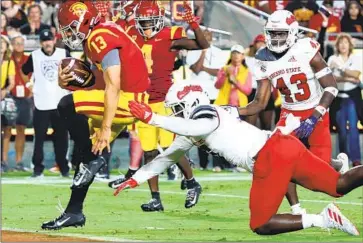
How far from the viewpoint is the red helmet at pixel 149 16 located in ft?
40.4

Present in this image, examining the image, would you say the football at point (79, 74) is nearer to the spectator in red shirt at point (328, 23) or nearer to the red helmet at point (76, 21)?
the red helmet at point (76, 21)

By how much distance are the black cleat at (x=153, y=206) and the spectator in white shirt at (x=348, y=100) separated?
5.62 metres

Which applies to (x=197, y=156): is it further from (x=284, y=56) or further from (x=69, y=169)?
(x=284, y=56)

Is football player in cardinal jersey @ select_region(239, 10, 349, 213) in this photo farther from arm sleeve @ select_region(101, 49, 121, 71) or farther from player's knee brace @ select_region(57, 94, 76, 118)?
player's knee brace @ select_region(57, 94, 76, 118)

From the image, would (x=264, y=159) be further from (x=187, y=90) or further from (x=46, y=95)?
(x=46, y=95)

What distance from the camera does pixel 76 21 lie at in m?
9.81

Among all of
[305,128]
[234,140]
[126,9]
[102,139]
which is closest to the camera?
[234,140]

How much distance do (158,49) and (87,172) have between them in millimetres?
3083

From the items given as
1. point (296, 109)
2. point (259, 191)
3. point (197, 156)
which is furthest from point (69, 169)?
point (259, 191)

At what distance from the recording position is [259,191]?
8.79 meters

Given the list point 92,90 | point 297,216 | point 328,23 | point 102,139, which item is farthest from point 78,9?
point 328,23

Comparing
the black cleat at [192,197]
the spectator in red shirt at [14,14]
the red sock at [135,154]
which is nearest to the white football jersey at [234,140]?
the black cleat at [192,197]

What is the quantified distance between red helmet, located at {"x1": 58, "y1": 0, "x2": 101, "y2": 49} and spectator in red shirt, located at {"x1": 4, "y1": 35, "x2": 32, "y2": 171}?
695 centimetres

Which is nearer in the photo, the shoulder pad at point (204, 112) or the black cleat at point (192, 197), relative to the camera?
the shoulder pad at point (204, 112)
